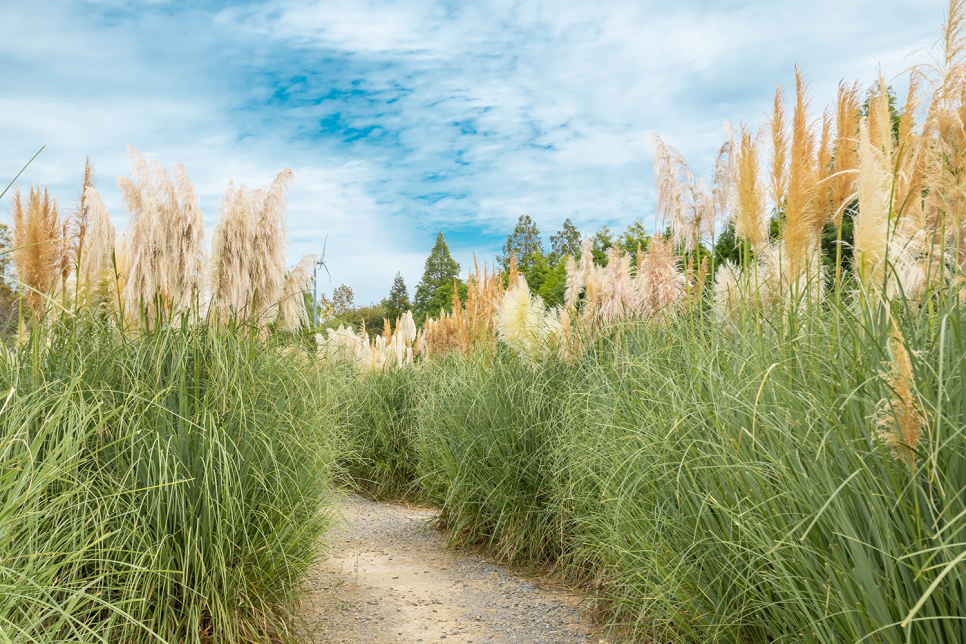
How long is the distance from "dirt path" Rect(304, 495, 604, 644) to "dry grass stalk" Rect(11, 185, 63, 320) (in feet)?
7.88

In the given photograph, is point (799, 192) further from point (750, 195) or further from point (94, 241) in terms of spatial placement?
point (94, 241)

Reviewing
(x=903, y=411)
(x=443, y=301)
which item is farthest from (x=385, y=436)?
(x=443, y=301)

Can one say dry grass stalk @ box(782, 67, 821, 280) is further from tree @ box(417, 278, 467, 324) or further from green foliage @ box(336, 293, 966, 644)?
tree @ box(417, 278, 467, 324)

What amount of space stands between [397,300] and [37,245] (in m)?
47.2

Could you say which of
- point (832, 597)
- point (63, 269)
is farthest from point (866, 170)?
point (63, 269)

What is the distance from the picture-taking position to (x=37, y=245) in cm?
318

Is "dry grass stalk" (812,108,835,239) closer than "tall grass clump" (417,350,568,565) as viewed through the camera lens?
Yes

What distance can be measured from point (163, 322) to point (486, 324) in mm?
3244

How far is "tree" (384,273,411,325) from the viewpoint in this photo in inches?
1886

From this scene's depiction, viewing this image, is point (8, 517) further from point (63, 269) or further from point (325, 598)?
point (325, 598)

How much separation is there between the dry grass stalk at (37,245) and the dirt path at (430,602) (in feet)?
7.88

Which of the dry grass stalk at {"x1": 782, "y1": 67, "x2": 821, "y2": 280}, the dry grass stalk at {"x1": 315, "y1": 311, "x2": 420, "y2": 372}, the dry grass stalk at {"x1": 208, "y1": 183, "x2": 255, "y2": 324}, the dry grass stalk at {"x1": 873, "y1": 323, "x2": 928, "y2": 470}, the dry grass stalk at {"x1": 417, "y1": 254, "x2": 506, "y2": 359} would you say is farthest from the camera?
the dry grass stalk at {"x1": 315, "y1": 311, "x2": 420, "y2": 372}

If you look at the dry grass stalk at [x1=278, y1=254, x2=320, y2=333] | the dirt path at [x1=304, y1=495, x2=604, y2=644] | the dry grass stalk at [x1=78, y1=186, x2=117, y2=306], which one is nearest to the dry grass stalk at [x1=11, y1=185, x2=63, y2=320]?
the dry grass stalk at [x1=78, y1=186, x2=117, y2=306]

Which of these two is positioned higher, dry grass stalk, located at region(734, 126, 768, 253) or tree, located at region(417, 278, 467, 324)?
tree, located at region(417, 278, 467, 324)
